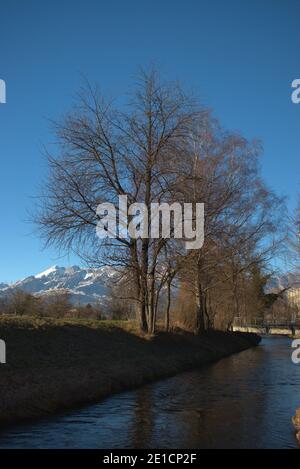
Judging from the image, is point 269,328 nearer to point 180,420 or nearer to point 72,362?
point 72,362

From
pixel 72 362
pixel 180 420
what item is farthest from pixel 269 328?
pixel 180 420

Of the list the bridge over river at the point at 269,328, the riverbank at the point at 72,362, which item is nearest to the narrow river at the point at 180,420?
the riverbank at the point at 72,362

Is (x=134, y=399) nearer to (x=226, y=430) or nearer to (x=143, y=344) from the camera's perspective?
(x=226, y=430)

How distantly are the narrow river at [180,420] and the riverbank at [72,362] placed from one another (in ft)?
2.02

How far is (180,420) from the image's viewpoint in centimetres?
1258

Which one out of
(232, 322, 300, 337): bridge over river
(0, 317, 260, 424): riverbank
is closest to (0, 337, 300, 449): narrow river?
(0, 317, 260, 424): riverbank

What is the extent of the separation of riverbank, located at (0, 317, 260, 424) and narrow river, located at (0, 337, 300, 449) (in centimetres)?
62

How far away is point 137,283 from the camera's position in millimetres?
25703

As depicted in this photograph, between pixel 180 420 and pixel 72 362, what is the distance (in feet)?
17.3

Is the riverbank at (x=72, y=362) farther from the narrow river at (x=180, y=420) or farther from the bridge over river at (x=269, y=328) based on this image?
the bridge over river at (x=269, y=328)

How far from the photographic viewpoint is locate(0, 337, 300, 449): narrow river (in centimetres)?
1038

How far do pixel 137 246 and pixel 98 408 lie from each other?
12670 mm
